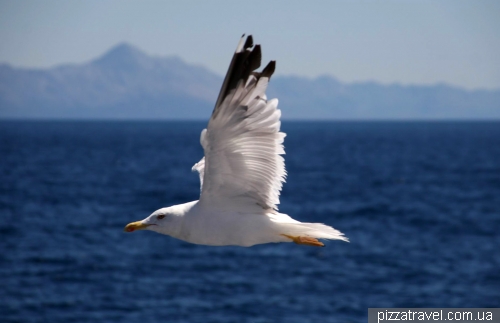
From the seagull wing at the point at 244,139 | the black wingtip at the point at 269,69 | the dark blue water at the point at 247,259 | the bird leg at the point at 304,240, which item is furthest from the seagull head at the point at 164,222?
the dark blue water at the point at 247,259

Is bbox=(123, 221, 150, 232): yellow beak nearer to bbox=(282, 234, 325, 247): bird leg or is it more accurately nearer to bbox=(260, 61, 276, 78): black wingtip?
bbox=(282, 234, 325, 247): bird leg

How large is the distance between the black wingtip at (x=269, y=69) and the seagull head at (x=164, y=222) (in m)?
1.98

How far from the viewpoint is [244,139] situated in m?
7.79

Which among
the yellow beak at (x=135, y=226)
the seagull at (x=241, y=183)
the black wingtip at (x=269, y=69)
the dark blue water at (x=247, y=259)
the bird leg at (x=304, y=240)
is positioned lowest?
the dark blue water at (x=247, y=259)

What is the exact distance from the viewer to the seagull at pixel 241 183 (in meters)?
7.46

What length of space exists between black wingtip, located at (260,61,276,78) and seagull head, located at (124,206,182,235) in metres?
1.98

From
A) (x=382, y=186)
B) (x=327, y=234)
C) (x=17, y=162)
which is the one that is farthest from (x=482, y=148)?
(x=327, y=234)

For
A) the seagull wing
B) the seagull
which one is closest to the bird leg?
the seagull

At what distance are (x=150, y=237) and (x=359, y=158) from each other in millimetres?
73107

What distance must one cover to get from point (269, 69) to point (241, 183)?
5.14ft

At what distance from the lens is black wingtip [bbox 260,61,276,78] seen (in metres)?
7.20

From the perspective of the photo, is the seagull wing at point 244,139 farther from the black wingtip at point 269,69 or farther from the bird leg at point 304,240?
the bird leg at point 304,240

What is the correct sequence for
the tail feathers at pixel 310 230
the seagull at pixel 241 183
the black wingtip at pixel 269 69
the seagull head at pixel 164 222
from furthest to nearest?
the tail feathers at pixel 310 230, the seagull head at pixel 164 222, the seagull at pixel 241 183, the black wingtip at pixel 269 69

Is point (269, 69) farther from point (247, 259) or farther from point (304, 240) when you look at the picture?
point (247, 259)
